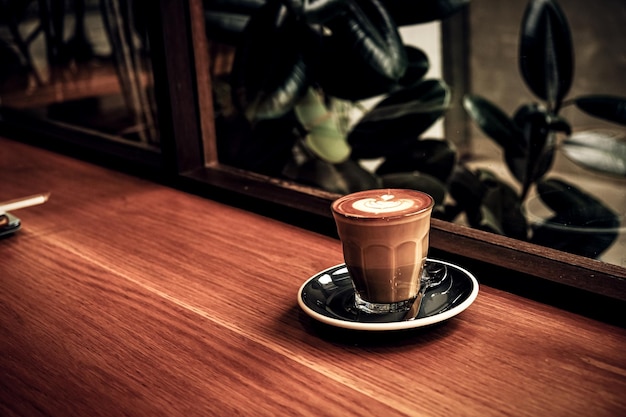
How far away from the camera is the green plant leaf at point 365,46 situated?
1571mm

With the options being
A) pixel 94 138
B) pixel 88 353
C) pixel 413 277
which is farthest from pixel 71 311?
pixel 94 138

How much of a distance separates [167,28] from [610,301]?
895 mm

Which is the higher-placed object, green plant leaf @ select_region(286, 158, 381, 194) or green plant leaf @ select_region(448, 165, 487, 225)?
green plant leaf @ select_region(286, 158, 381, 194)

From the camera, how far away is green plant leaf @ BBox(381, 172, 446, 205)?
1.79m

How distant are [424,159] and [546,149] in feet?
1.25

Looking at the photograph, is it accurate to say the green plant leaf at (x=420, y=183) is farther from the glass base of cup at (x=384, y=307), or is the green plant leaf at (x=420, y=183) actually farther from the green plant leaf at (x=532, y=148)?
the glass base of cup at (x=384, y=307)

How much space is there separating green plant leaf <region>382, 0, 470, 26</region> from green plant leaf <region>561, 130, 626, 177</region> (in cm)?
57

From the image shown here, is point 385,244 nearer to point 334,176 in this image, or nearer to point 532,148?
point 334,176

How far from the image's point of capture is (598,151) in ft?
6.34

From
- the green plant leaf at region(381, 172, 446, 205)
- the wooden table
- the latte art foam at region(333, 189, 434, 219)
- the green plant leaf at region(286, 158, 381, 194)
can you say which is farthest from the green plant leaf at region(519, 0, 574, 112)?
the latte art foam at region(333, 189, 434, 219)

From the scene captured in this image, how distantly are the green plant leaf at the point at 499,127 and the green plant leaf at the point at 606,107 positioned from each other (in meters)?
0.19

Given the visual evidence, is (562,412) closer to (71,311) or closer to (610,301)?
(610,301)

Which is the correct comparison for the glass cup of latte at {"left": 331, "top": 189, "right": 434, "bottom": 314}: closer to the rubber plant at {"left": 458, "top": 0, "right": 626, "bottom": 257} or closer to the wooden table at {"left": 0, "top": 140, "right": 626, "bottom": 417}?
the wooden table at {"left": 0, "top": 140, "right": 626, "bottom": 417}

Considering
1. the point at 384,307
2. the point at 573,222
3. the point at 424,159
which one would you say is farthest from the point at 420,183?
the point at 384,307
